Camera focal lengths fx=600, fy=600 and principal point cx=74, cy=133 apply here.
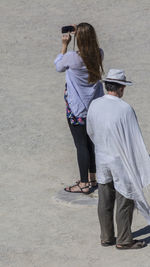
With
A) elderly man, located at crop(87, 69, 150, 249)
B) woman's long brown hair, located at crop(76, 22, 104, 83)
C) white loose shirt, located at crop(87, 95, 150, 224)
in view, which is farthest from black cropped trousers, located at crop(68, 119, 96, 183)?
white loose shirt, located at crop(87, 95, 150, 224)

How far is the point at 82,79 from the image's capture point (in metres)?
6.45

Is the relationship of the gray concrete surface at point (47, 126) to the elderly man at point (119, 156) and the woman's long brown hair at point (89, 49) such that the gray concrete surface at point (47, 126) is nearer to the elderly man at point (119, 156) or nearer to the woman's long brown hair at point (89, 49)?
the elderly man at point (119, 156)

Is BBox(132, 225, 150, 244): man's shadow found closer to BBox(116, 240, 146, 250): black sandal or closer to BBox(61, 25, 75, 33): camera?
BBox(116, 240, 146, 250): black sandal

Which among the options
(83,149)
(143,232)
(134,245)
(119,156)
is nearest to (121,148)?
(119,156)

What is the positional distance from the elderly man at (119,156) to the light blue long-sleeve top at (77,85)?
3.37ft

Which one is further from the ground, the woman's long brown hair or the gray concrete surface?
the woman's long brown hair

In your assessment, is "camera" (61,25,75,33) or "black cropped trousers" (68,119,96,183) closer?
"camera" (61,25,75,33)

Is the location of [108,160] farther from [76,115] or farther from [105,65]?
[105,65]

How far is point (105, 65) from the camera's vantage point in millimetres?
10922

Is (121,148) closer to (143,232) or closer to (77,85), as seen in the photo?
(143,232)

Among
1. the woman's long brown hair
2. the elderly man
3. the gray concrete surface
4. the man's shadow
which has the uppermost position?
the woman's long brown hair

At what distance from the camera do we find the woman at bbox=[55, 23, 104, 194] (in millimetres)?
6246

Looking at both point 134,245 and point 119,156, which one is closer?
point 119,156

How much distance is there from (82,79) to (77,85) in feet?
0.28
